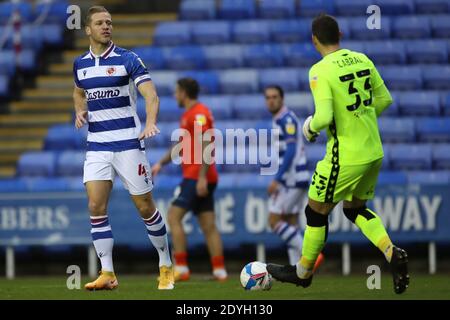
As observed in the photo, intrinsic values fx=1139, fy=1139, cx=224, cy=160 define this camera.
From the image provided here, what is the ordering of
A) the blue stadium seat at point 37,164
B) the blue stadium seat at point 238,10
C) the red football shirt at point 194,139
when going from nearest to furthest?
1. the red football shirt at point 194,139
2. the blue stadium seat at point 37,164
3. the blue stadium seat at point 238,10

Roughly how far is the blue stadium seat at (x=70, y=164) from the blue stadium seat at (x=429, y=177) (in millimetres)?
4268

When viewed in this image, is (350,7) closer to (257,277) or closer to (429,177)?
(429,177)

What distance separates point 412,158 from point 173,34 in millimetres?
4432

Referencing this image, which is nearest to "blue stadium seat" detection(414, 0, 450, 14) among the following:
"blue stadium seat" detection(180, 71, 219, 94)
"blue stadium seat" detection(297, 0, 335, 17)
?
"blue stadium seat" detection(297, 0, 335, 17)

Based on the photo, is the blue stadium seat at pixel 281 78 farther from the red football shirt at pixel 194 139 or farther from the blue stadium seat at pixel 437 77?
the red football shirt at pixel 194 139

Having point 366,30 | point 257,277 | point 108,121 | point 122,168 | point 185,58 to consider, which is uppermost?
point 366,30

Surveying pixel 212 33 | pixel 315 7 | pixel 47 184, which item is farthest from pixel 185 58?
pixel 47 184

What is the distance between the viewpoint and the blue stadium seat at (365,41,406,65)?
1587 cm

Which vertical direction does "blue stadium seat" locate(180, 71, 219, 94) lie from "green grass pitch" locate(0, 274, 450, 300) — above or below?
above

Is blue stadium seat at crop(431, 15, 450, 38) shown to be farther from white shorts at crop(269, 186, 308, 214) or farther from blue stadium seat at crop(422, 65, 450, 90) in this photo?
white shorts at crop(269, 186, 308, 214)

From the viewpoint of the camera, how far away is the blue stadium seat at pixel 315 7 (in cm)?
1684

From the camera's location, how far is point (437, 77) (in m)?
15.6

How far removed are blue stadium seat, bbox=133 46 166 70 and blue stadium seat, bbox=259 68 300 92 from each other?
157 centimetres

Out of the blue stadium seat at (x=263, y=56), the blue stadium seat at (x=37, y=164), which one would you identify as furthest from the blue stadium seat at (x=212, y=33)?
the blue stadium seat at (x=37, y=164)
